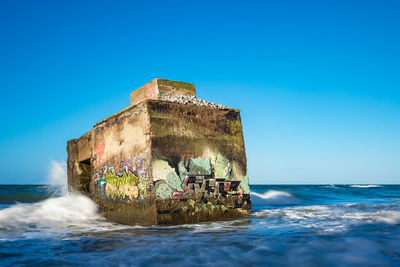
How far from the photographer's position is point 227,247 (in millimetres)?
2982

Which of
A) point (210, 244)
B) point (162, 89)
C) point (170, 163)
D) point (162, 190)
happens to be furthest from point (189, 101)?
point (210, 244)

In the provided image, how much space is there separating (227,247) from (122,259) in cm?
100

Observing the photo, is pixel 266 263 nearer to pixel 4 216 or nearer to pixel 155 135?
pixel 155 135

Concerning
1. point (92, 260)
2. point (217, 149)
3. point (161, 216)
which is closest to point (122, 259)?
point (92, 260)

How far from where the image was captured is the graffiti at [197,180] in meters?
4.45

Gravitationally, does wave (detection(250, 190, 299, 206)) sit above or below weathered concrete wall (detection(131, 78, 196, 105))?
below

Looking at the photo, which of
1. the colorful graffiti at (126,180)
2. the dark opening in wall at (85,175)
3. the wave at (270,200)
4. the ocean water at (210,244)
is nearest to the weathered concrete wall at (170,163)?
the colorful graffiti at (126,180)

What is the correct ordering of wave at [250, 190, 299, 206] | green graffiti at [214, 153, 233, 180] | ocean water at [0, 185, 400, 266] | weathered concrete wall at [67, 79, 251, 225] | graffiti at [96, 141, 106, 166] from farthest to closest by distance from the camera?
wave at [250, 190, 299, 206] < graffiti at [96, 141, 106, 166] < green graffiti at [214, 153, 233, 180] < weathered concrete wall at [67, 79, 251, 225] < ocean water at [0, 185, 400, 266]

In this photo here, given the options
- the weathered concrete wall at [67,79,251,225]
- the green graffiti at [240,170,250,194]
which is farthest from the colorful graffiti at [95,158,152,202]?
the green graffiti at [240,170,250,194]

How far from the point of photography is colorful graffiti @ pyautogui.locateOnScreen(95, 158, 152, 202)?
4535 mm

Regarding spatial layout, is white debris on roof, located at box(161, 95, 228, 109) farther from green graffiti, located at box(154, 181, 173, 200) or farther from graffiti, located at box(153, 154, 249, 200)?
green graffiti, located at box(154, 181, 173, 200)

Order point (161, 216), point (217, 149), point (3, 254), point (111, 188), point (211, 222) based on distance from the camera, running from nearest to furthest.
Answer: point (3, 254) → point (161, 216) → point (211, 222) → point (217, 149) → point (111, 188)

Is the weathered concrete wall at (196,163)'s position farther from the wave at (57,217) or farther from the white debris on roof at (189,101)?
the wave at (57,217)

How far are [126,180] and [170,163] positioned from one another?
926 millimetres
